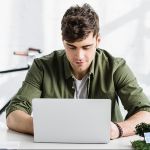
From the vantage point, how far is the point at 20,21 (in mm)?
3211

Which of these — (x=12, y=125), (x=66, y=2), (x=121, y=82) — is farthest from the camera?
(x=66, y=2)

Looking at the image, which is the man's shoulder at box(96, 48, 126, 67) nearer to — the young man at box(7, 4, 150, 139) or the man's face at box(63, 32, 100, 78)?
the young man at box(7, 4, 150, 139)

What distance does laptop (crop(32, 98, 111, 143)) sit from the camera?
137 cm

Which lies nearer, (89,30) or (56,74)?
(89,30)

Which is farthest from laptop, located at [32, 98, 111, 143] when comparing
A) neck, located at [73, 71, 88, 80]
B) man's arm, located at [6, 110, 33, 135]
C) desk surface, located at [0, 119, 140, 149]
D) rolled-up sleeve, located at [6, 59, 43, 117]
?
neck, located at [73, 71, 88, 80]

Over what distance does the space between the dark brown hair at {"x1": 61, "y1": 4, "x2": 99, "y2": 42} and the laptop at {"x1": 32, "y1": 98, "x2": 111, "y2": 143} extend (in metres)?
0.45

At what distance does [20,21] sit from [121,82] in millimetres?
1555

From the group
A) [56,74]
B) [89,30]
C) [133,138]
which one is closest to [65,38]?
[89,30]

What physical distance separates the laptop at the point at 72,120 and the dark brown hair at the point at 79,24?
448 mm

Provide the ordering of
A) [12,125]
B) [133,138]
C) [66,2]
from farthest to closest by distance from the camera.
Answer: [66,2] → [12,125] → [133,138]

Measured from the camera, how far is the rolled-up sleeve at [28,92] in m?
1.84

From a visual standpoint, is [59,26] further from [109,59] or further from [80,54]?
[80,54]

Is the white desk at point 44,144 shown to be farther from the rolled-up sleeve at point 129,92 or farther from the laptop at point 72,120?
the rolled-up sleeve at point 129,92

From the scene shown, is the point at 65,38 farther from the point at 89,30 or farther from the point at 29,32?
the point at 29,32
